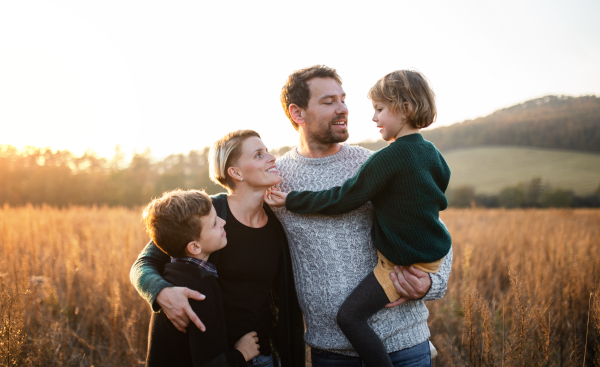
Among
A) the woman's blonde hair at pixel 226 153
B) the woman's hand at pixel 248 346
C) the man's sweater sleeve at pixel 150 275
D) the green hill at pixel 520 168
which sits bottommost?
the green hill at pixel 520 168

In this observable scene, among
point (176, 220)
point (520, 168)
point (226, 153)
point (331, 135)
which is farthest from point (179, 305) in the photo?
point (520, 168)

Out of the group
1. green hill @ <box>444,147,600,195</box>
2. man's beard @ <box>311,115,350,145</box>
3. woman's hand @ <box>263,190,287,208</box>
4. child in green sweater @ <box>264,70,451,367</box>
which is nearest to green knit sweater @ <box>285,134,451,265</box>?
child in green sweater @ <box>264,70,451,367</box>

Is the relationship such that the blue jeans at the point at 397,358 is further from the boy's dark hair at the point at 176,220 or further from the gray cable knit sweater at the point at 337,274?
the boy's dark hair at the point at 176,220

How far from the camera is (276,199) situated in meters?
2.17

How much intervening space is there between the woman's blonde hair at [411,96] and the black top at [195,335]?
1.49 meters

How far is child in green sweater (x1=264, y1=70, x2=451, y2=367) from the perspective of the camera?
1.83 metres

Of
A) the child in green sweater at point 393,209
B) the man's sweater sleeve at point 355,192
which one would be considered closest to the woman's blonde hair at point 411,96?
the child in green sweater at point 393,209

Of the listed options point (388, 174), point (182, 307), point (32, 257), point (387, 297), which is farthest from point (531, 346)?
point (32, 257)

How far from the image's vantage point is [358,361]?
200 cm

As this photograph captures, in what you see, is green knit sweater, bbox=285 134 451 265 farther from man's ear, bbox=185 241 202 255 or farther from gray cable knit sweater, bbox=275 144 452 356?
man's ear, bbox=185 241 202 255

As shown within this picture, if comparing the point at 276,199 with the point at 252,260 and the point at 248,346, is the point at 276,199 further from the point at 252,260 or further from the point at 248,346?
the point at 248,346

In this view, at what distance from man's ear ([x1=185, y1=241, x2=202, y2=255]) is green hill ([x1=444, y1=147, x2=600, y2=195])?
32.1m

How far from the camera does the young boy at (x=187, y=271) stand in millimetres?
1662

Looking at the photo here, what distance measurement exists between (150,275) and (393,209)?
141 centimetres
